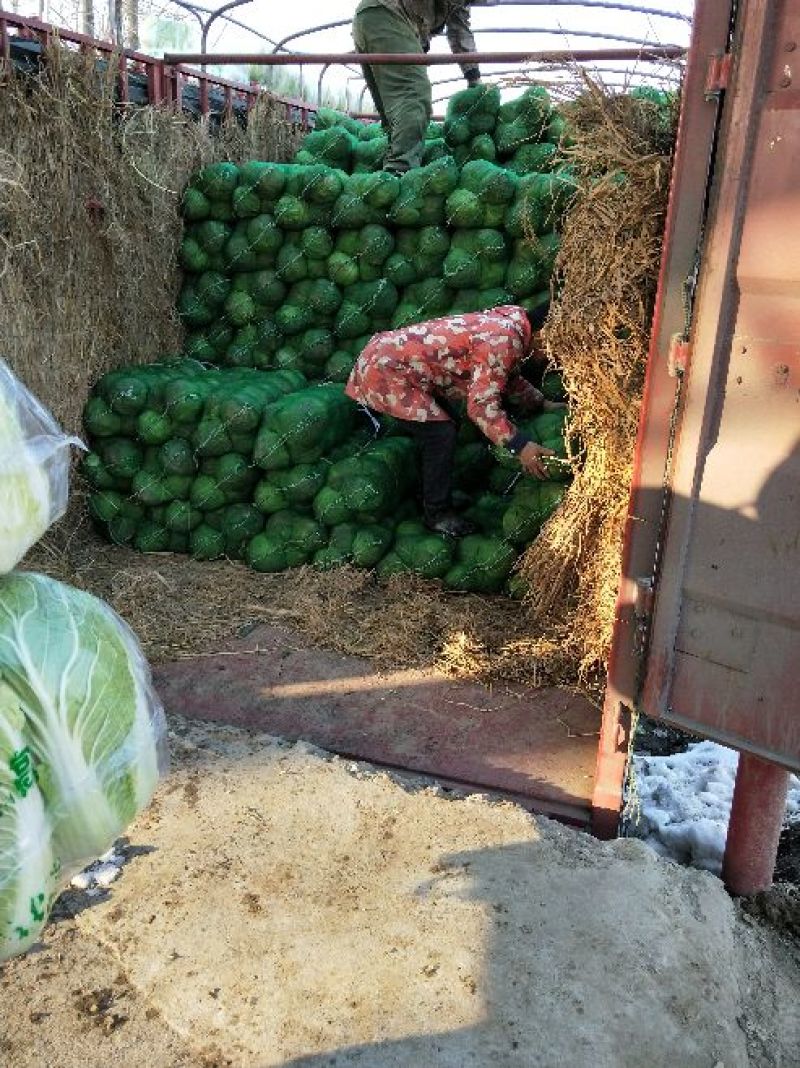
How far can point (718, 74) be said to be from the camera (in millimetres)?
1991

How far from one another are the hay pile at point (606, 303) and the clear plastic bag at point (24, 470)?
1.69 m

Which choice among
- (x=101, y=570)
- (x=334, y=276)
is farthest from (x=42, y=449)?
(x=334, y=276)

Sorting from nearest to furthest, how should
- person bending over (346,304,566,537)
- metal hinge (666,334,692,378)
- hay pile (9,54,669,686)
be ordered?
1. metal hinge (666,334,692,378)
2. hay pile (9,54,669,686)
3. person bending over (346,304,566,537)

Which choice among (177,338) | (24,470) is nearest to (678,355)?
(24,470)

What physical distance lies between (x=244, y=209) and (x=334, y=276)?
2.57 feet

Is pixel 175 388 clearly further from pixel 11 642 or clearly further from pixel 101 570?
pixel 11 642

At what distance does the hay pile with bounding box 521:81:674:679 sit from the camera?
2523 millimetres

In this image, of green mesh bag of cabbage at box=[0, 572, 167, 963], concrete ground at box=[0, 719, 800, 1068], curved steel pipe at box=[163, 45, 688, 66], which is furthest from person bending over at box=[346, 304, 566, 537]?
green mesh bag of cabbage at box=[0, 572, 167, 963]

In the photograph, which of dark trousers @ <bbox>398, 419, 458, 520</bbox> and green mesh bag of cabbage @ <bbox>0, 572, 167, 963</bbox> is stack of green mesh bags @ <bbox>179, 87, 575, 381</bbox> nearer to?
dark trousers @ <bbox>398, 419, 458, 520</bbox>

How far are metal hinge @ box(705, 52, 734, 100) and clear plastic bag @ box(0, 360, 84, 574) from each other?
1.66 meters

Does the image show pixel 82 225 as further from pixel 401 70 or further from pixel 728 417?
pixel 728 417

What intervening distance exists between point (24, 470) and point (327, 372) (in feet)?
12.3

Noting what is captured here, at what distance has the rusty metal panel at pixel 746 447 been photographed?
193cm

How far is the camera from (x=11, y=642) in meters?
1.62
